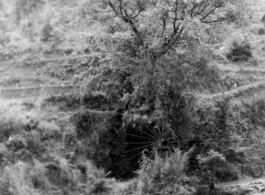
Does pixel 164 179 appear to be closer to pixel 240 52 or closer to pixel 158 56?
pixel 158 56

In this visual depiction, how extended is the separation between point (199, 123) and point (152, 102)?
1.77 m

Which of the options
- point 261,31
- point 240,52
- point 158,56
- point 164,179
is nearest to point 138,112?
point 158,56

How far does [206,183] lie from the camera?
10844 mm

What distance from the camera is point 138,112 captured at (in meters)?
11.5

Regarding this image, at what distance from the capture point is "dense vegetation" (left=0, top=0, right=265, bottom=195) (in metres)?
10.3

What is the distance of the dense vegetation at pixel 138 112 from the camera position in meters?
10.3

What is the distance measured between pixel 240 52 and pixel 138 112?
6.16 meters

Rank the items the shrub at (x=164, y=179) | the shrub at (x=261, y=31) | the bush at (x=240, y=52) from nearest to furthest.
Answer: the shrub at (x=164, y=179) < the bush at (x=240, y=52) < the shrub at (x=261, y=31)

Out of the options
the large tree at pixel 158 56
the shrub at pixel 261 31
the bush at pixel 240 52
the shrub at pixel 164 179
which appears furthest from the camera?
the shrub at pixel 261 31

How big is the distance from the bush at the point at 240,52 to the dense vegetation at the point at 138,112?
1.34 ft

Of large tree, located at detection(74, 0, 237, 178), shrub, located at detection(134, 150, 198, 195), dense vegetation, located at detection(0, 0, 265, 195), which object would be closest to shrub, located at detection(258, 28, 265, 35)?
dense vegetation, located at detection(0, 0, 265, 195)

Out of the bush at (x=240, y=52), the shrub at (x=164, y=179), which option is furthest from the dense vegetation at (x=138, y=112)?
the bush at (x=240, y=52)

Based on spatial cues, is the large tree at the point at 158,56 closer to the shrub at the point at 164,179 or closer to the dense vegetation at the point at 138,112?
the dense vegetation at the point at 138,112

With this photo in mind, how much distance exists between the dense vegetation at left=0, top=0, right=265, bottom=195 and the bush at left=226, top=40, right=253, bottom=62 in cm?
41
